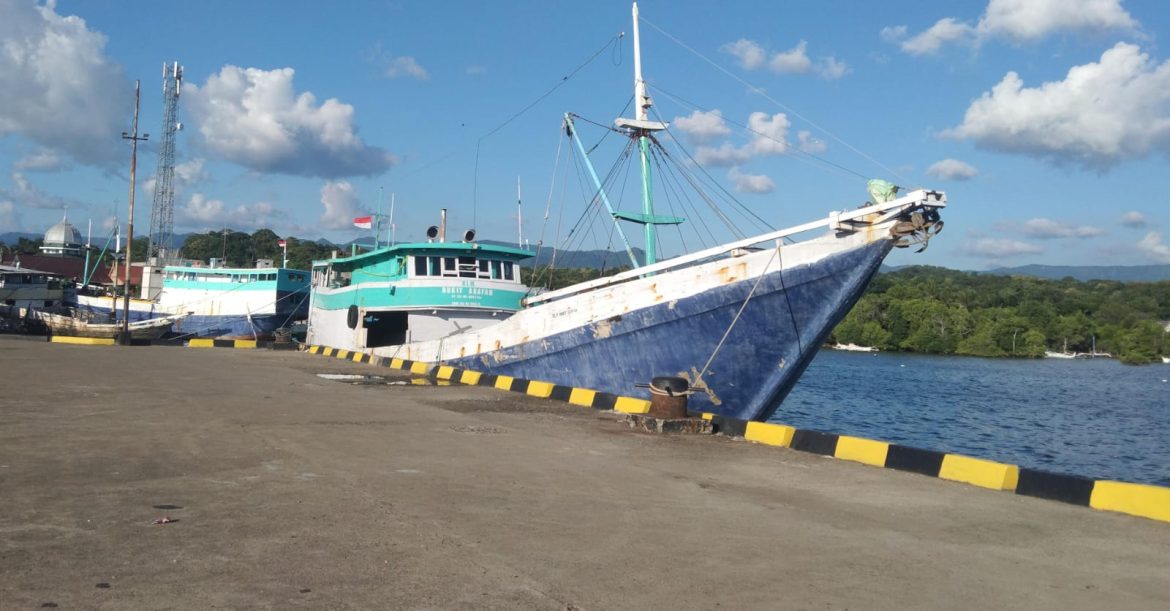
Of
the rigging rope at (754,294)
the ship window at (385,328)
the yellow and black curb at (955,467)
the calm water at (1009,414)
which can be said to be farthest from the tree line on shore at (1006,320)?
the yellow and black curb at (955,467)

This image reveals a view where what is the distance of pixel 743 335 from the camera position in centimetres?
1423

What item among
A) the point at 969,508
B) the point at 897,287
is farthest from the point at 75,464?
the point at 897,287

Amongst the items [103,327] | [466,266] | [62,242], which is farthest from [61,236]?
[466,266]

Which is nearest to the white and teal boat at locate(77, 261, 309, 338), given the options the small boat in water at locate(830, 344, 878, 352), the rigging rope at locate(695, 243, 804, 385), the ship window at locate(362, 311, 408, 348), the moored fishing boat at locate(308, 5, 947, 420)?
the ship window at locate(362, 311, 408, 348)

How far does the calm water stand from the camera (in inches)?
822

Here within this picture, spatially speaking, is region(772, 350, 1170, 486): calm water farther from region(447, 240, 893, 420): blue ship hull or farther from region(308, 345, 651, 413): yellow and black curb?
region(308, 345, 651, 413): yellow and black curb

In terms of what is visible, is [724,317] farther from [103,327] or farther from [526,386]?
[103,327]

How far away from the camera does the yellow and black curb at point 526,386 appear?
13906 mm

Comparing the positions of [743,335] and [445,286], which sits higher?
[445,286]

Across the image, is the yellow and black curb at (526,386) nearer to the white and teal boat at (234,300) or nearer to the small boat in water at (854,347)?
the white and teal boat at (234,300)

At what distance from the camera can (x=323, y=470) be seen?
743cm

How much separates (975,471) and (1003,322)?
76.6 meters

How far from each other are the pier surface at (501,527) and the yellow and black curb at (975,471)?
8.6 inches

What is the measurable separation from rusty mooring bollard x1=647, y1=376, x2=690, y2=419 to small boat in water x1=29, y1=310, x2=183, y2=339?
36.2 m
